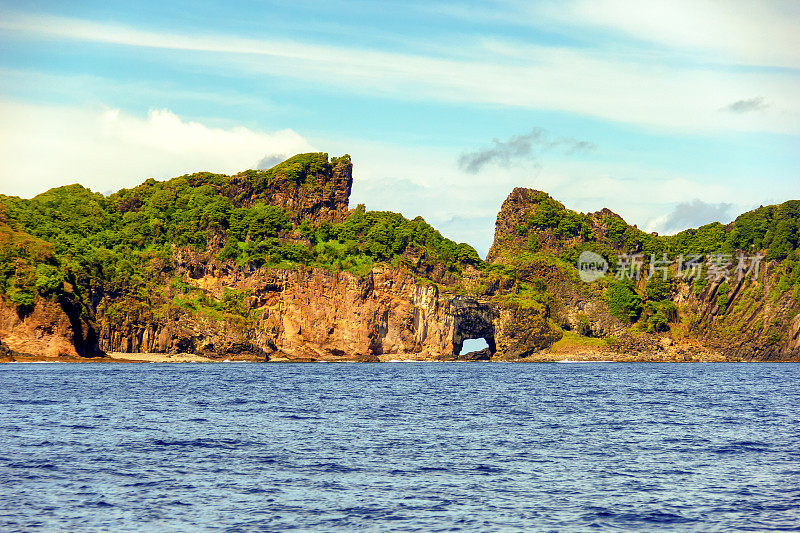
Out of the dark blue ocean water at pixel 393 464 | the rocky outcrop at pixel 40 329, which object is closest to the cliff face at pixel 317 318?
the rocky outcrop at pixel 40 329

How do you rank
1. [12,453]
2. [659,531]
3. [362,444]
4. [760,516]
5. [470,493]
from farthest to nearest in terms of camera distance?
1. [362,444]
2. [12,453]
3. [470,493]
4. [760,516]
5. [659,531]

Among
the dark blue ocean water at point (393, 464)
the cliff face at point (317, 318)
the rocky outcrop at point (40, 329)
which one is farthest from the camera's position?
the cliff face at point (317, 318)

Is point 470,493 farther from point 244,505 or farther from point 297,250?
point 297,250

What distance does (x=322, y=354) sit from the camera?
189000mm

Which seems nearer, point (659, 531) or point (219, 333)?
point (659, 531)

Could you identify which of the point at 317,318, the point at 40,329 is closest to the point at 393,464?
the point at 40,329

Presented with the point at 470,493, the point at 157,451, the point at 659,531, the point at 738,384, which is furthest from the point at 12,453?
the point at 738,384

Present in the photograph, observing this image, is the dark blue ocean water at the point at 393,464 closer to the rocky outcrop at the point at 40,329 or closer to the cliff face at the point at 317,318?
the rocky outcrop at the point at 40,329

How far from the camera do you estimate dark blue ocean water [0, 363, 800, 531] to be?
2658 cm

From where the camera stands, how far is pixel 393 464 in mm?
36156

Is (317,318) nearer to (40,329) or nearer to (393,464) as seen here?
(40,329)

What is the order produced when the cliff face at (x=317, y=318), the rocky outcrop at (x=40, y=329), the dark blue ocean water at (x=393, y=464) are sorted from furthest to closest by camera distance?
the cliff face at (x=317, y=318) < the rocky outcrop at (x=40, y=329) < the dark blue ocean water at (x=393, y=464)

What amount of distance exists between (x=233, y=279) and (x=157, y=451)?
6086 inches

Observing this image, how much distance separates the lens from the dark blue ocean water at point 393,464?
26.6 m
